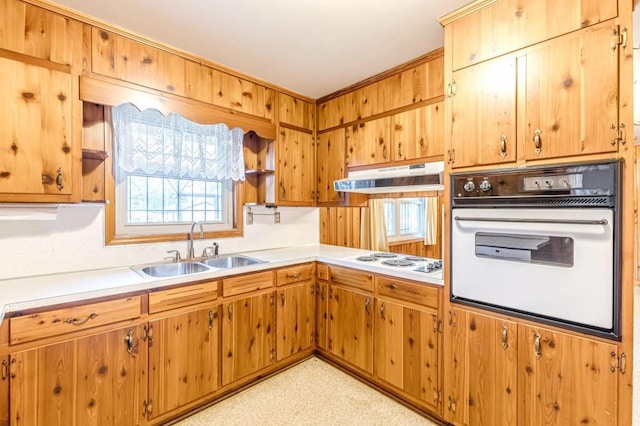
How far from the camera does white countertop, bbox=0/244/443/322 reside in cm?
151

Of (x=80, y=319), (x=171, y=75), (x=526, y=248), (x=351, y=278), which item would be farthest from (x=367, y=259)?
(x=171, y=75)

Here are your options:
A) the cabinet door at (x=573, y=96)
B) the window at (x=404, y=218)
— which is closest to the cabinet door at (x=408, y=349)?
the window at (x=404, y=218)

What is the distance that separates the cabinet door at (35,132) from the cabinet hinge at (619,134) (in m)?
2.73

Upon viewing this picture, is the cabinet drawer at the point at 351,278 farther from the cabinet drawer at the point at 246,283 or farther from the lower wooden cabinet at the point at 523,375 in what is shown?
the lower wooden cabinet at the point at 523,375

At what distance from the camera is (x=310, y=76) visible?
2.75 m

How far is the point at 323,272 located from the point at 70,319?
1724mm

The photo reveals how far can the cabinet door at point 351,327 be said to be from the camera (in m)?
2.38

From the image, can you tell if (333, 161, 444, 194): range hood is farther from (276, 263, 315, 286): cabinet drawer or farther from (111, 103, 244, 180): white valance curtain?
(111, 103, 244, 180): white valance curtain

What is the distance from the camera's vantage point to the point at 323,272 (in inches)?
107

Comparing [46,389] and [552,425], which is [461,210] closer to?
[552,425]

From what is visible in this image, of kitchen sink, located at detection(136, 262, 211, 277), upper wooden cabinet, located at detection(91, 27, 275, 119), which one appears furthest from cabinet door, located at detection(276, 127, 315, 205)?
kitchen sink, located at detection(136, 262, 211, 277)

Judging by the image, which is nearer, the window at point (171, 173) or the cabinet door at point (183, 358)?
the cabinet door at point (183, 358)

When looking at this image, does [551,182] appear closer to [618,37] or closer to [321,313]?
[618,37]

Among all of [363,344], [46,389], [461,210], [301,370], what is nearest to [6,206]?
[46,389]
